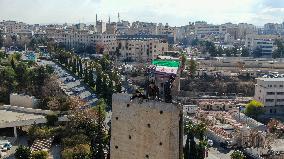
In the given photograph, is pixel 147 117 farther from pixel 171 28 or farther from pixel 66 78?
pixel 171 28

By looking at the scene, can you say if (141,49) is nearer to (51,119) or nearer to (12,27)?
(51,119)

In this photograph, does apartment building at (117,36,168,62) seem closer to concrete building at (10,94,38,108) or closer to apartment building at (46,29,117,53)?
apartment building at (46,29,117,53)

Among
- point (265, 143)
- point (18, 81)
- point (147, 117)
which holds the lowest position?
point (265, 143)

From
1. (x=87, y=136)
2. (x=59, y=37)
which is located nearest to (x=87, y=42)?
(x=59, y=37)

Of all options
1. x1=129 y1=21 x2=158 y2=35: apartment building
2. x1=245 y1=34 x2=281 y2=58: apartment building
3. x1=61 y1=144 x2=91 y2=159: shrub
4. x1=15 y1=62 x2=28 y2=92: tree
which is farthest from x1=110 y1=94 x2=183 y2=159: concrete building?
x1=129 y1=21 x2=158 y2=35: apartment building

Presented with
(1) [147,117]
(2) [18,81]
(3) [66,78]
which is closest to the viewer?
(1) [147,117]

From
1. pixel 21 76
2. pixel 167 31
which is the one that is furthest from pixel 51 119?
pixel 167 31

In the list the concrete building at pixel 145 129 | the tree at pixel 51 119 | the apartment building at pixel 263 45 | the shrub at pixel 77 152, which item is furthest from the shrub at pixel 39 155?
the apartment building at pixel 263 45

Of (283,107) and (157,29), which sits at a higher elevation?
(157,29)
